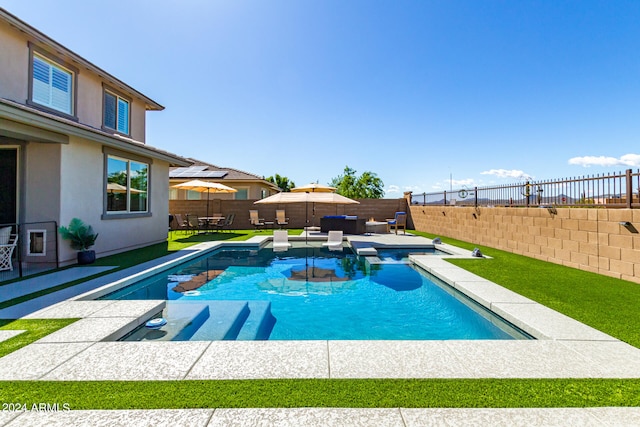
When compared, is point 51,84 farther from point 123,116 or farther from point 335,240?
point 335,240

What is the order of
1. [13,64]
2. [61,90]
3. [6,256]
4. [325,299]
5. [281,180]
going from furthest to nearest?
[281,180], [61,90], [13,64], [6,256], [325,299]

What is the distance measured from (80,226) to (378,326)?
8.08 metres

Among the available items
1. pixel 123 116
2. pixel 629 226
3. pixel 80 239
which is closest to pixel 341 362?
pixel 629 226

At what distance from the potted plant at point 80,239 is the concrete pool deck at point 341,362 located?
517 cm

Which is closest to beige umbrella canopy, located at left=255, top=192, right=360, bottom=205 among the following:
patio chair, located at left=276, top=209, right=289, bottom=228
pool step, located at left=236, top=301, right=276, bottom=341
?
pool step, located at left=236, top=301, right=276, bottom=341

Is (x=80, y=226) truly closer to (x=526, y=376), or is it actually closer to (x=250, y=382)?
(x=250, y=382)

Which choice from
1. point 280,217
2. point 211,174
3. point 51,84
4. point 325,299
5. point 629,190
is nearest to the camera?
point 325,299

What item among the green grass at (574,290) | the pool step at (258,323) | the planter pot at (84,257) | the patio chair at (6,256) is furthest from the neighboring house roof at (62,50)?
the green grass at (574,290)

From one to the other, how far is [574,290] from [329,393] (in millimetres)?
5641

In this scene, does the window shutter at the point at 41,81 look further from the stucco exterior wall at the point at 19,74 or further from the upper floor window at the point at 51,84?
the stucco exterior wall at the point at 19,74

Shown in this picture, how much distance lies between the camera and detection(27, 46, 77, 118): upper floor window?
27.7 feet

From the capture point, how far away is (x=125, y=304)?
4754 millimetres

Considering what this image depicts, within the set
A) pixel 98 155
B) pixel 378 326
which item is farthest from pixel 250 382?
pixel 98 155

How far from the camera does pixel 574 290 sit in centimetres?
563
